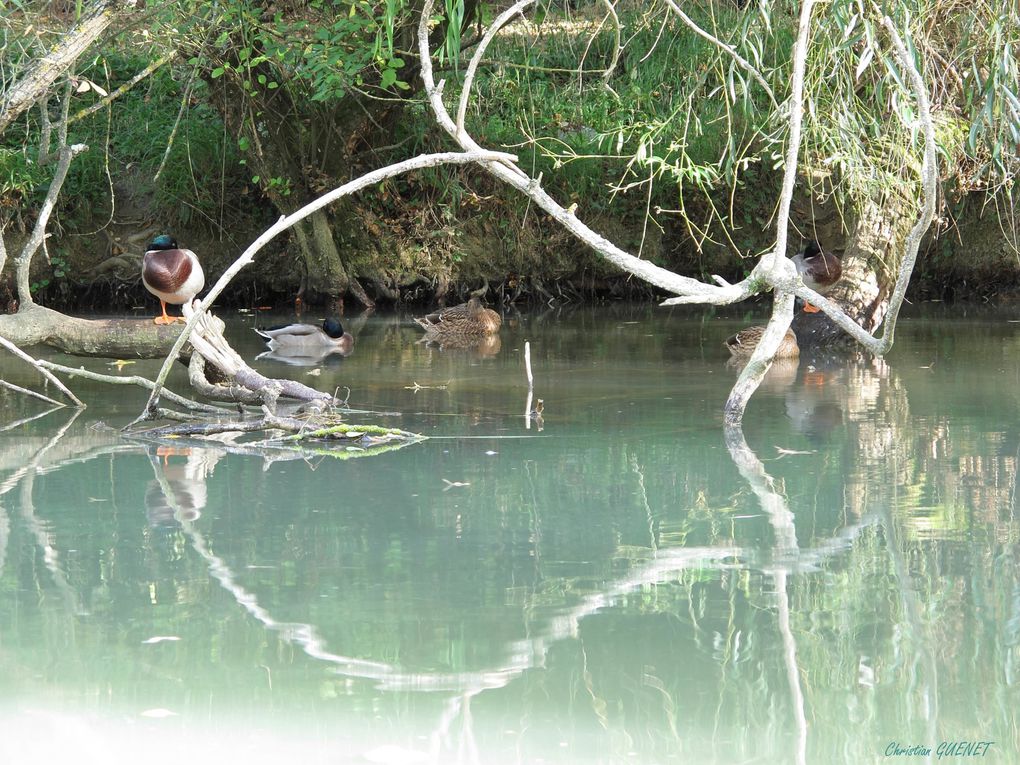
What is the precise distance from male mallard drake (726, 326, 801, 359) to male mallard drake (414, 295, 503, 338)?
2.50m

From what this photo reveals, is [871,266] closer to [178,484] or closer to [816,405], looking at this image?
[816,405]

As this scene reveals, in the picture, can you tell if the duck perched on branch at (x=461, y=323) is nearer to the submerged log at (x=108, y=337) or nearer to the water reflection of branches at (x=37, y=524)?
the submerged log at (x=108, y=337)

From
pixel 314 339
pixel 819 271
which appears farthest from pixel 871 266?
pixel 314 339

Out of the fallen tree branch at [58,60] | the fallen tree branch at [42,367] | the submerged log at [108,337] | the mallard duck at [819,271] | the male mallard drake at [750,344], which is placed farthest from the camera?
the mallard duck at [819,271]

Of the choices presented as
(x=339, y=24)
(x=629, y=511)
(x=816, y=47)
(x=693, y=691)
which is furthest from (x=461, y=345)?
(x=693, y=691)

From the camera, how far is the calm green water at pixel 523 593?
277 cm

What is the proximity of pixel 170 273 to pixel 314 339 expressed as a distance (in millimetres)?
1185

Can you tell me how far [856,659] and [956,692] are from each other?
262 millimetres

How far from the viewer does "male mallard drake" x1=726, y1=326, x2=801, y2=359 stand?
891cm

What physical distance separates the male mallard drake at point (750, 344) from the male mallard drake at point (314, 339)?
9.45 feet

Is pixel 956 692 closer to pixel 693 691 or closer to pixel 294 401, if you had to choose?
pixel 693 691

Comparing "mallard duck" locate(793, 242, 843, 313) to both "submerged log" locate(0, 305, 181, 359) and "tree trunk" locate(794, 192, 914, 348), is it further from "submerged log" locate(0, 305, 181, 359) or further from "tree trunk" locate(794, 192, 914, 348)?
"submerged log" locate(0, 305, 181, 359)

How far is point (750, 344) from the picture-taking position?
8.95 m

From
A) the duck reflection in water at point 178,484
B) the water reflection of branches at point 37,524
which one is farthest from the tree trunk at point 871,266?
the water reflection of branches at point 37,524
